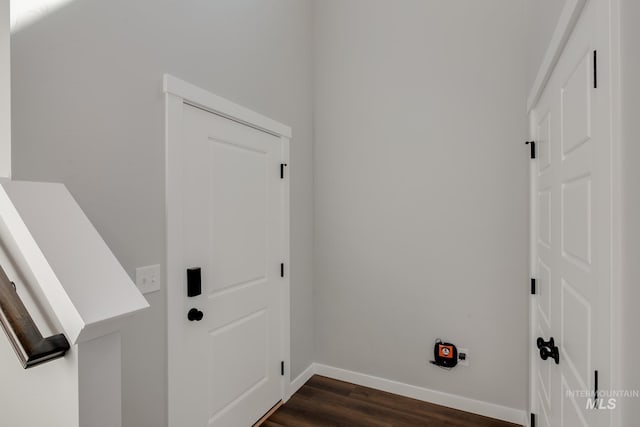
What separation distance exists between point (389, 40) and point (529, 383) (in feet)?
8.69

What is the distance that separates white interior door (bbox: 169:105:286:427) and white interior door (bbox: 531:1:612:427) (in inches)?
63.3

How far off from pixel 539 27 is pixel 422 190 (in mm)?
1187

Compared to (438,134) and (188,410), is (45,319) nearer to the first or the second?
(188,410)

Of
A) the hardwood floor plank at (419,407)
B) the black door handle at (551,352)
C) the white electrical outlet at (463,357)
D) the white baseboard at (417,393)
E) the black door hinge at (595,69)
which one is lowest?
the hardwood floor plank at (419,407)

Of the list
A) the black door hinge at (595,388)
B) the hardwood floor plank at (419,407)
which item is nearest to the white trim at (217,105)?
the black door hinge at (595,388)

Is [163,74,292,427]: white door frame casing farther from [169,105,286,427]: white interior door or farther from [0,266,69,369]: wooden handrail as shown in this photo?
[0,266,69,369]: wooden handrail

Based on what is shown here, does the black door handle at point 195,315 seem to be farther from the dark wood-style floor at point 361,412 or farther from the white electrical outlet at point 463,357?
the white electrical outlet at point 463,357

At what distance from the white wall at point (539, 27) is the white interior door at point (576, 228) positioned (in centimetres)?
19

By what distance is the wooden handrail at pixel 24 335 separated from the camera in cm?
62

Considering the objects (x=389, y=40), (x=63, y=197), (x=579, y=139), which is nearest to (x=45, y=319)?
(x=63, y=197)

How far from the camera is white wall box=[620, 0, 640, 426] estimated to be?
652mm

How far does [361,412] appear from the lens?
7.65ft

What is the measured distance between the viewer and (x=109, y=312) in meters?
→ 0.69

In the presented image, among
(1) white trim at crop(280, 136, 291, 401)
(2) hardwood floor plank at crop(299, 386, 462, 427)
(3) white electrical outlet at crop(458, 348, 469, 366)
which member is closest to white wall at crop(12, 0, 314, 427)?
(1) white trim at crop(280, 136, 291, 401)
